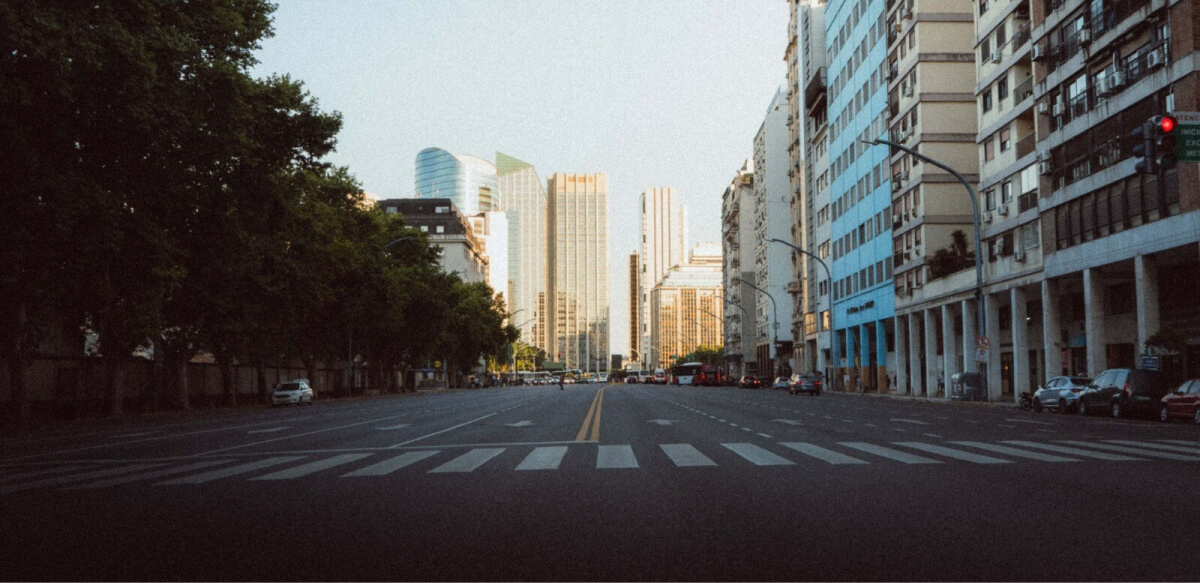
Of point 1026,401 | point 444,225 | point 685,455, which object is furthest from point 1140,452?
point 444,225

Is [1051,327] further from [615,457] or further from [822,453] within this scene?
[615,457]

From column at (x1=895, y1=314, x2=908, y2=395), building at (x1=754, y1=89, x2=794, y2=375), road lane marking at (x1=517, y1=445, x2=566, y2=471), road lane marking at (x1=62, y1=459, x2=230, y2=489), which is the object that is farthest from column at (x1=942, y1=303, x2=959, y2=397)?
building at (x1=754, y1=89, x2=794, y2=375)

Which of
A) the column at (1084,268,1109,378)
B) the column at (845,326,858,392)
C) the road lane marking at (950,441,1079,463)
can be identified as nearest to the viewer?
the road lane marking at (950,441,1079,463)

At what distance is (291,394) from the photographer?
53469 mm

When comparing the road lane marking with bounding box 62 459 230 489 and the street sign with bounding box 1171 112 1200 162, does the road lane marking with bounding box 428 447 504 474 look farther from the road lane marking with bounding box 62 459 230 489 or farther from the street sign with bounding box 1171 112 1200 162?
the street sign with bounding box 1171 112 1200 162

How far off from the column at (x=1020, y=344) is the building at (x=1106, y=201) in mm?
61

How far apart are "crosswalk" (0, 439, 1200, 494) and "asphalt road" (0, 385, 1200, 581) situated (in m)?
0.08

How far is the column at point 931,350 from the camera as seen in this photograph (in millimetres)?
58219

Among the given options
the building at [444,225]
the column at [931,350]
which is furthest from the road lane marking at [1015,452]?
the building at [444,225]

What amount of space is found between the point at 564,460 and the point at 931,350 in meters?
50.5

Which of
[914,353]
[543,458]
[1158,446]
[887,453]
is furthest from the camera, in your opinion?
[914,353]

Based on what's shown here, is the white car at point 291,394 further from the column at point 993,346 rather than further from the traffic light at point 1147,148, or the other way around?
the traffic light at point 1147,148

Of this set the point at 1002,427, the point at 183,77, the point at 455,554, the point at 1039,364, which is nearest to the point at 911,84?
the point at 1039,364

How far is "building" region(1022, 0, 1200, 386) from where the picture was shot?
110 feet
